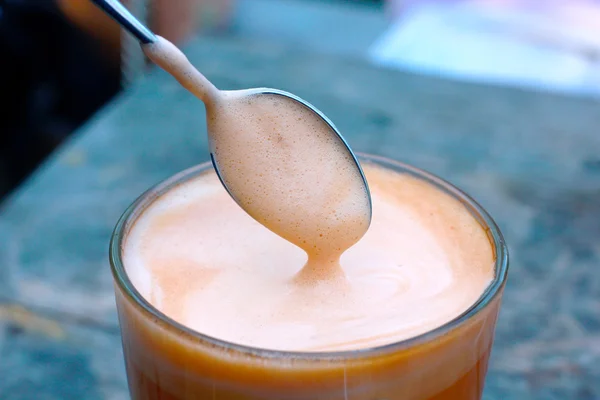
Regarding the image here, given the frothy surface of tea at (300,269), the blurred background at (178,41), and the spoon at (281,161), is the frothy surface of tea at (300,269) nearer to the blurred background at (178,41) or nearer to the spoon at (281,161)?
the spoon at (281,161)

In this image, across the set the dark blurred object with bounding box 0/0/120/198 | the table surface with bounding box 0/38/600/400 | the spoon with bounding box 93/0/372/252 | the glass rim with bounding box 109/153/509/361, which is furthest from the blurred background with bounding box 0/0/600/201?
the spoon with bounding box 93/0/372/252

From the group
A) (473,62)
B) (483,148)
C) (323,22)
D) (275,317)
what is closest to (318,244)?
(275,317)

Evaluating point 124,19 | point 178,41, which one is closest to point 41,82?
point 178,41

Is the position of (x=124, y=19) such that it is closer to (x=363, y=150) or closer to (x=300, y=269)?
(x=300, y=269)

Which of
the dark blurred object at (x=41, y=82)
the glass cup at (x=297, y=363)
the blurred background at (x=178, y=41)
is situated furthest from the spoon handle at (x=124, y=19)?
the dark blurred object at (x=41, y=82)

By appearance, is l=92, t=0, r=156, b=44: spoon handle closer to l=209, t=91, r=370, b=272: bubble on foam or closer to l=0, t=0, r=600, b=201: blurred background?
l=209, t=91, r=370, b=272: bubble on foam

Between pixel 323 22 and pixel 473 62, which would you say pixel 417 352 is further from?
pixel 323 22

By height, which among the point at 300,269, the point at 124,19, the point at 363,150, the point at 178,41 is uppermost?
the point at 124,19
